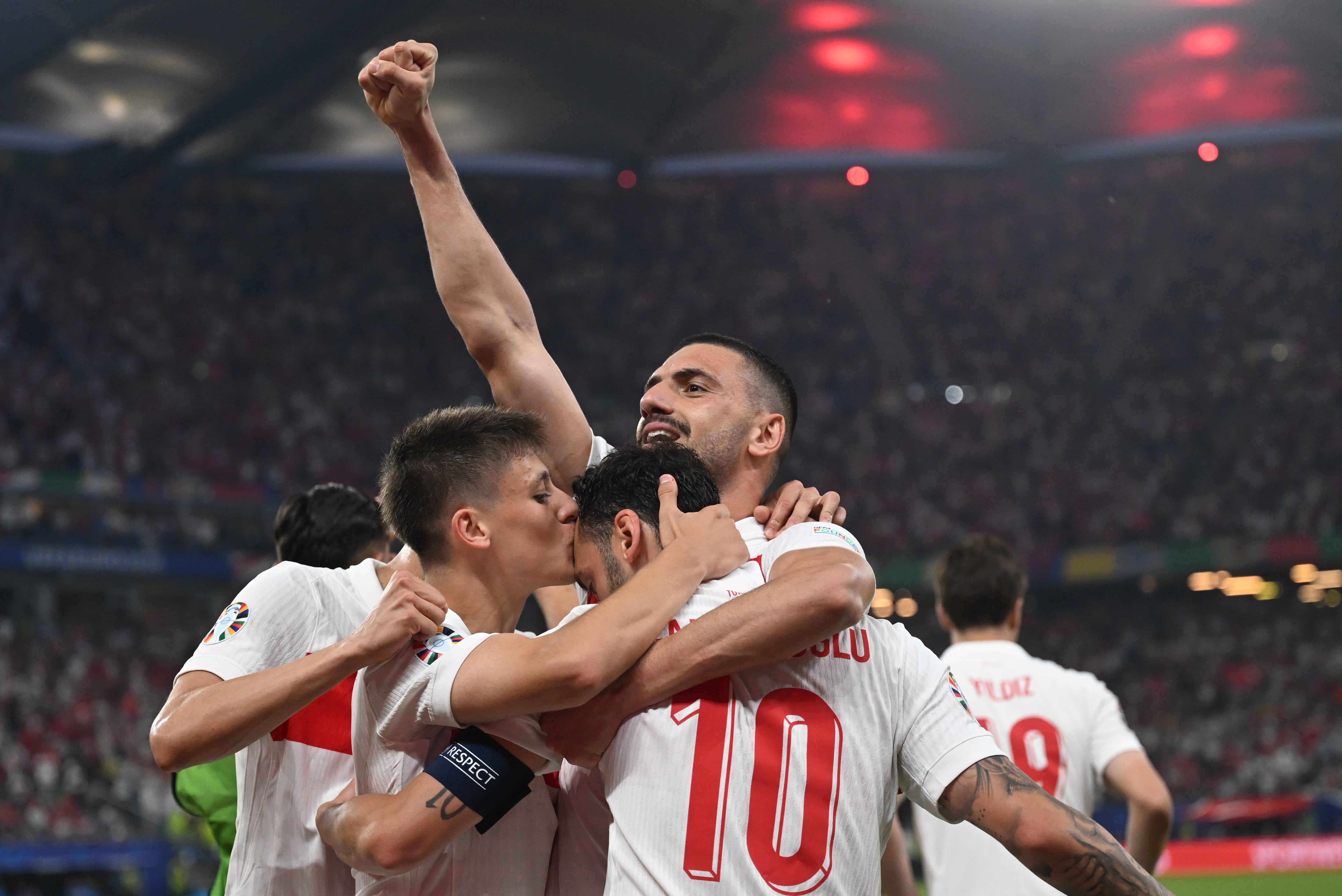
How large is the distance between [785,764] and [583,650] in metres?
0.46

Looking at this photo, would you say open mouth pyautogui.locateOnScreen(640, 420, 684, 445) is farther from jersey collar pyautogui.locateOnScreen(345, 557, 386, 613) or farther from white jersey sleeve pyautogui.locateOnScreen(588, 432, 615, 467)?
jersey collar pyautogui.locateOnScreen(345, 557, 386, 613)

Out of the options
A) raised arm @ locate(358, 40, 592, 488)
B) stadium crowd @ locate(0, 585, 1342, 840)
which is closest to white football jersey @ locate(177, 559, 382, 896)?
raised arm @ locate(358, 40, 592, 488)

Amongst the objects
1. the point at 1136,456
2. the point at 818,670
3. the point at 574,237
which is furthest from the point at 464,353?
the point at 818,670

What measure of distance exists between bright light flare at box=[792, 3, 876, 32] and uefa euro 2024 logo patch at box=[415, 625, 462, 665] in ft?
74.8

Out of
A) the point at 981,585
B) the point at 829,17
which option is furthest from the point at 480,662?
the point at 829,17

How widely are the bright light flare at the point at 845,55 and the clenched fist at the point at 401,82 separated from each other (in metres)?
22.7

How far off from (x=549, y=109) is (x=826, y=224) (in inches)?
449

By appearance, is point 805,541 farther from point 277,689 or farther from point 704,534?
point 277,689

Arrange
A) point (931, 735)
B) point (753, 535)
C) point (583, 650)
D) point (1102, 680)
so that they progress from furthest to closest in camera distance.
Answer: point (1102, 680)
point (753, 535)
point (931, 735)
point (583, 650)

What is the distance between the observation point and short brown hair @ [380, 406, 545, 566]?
9.11 feet

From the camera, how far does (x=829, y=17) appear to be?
2367 centimetres

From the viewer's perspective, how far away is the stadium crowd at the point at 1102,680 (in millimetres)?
18672

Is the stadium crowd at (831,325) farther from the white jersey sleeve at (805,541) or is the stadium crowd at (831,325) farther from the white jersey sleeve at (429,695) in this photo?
the white jersey sleeve at (805,541)

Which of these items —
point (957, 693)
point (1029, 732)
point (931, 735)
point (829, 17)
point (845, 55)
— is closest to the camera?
point (931, 735)
